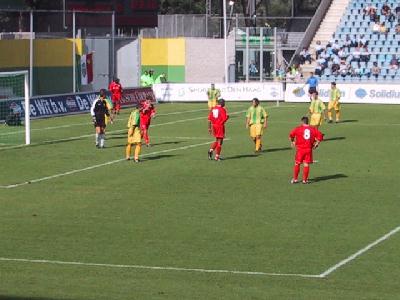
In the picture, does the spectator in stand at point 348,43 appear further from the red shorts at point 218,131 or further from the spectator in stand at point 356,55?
the red shorts at point 218,131

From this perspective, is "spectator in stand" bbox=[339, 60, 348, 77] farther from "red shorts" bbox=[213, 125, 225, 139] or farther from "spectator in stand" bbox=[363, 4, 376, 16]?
"red shorts" bbox=[213, 125, 225, 139]

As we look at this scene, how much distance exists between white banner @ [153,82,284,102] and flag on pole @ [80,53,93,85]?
3.86 metres

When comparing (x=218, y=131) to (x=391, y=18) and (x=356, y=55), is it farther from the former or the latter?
(x=391, y=18)

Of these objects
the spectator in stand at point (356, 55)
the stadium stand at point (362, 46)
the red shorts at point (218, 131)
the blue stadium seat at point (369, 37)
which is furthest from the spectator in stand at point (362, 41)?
the red shorts at point (218, 131)

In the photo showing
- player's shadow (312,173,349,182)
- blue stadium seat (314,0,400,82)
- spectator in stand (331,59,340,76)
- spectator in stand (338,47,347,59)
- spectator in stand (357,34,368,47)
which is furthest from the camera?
spectator in stand (357,34,368,47)

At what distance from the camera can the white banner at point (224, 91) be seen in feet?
211

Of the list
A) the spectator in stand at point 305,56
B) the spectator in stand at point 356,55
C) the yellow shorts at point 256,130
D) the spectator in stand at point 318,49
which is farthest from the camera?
the spectator in stand at point 305,56

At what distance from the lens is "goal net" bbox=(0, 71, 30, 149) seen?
40375mm

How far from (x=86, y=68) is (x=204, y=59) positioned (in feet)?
53.9

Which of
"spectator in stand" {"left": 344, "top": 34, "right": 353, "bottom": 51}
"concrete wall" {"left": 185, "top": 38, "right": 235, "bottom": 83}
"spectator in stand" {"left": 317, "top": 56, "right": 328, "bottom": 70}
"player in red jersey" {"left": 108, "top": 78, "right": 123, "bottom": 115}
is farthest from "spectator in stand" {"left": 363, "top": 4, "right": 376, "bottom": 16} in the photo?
"player in red jersey" {"left": 108, "top": 78, "right": 123, "bottom": 115}

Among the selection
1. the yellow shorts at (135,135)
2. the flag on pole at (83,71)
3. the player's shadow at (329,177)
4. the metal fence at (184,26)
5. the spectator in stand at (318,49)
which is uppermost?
the metal fence at (184,26)

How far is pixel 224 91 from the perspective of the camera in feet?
213

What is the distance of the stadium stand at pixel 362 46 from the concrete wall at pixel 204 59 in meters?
6.06

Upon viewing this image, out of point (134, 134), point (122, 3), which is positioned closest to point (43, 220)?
point (134, 134)
